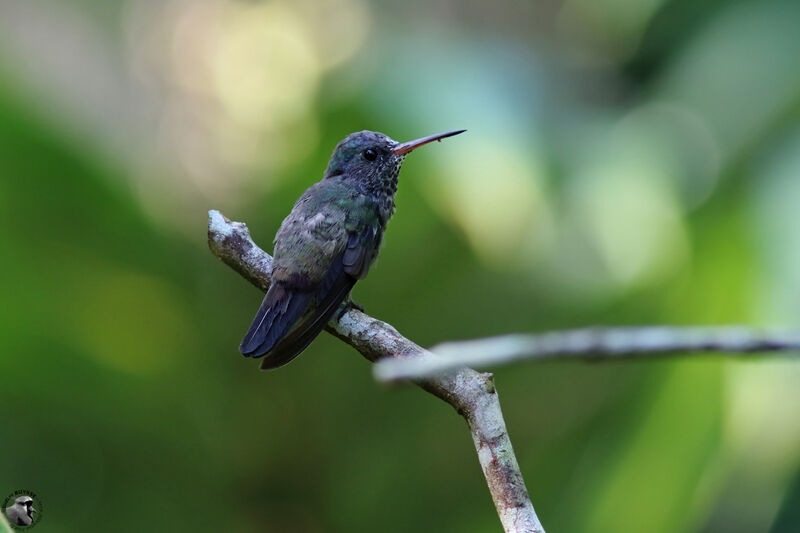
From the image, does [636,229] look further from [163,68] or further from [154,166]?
[163,68]

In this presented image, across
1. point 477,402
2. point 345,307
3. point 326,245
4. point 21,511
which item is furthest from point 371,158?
point 21,511

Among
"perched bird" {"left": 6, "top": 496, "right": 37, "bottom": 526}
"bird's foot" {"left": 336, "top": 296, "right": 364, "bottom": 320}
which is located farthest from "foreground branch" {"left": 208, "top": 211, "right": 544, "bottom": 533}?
"perched bird" {"left": 6, "top": 496, "right": 37, "bottom": 526}

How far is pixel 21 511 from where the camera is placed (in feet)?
7.29

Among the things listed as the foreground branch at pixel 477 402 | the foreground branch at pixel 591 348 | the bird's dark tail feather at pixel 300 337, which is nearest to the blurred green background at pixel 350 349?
the bird's dark tail feather at pixel 300 337

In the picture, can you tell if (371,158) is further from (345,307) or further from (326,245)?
(345,307)

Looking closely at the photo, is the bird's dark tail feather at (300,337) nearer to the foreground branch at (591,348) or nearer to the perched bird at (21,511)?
the perched bird at (21,511)

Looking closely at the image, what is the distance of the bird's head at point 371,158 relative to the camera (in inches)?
92.6

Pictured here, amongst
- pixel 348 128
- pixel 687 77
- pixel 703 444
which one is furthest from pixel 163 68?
pixel 703 444

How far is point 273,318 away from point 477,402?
0.59 m

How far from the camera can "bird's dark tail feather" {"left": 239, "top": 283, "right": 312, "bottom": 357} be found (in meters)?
1.76

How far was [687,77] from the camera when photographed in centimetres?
479

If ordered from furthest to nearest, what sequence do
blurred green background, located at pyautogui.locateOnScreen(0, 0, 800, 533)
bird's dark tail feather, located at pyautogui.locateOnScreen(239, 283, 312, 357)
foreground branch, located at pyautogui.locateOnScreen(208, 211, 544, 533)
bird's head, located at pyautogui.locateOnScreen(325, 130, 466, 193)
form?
blurred green background, located at pyautogui.locateOnScreen(0, 0, 800, 533) → bird's head, located at pyautogui.locateOnScreen(325, 130, 466, 193) → bird's dark tail feather, located at pyautogui.locateOnScreen(239, 283, 312, 357) → foreground branch, located at pyautogui.locateOnScreen(208, 211, 544, 533)

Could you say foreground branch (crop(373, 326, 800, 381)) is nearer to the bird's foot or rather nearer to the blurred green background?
the bird's foot

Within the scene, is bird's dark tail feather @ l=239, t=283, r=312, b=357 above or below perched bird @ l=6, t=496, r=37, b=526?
above
